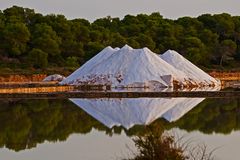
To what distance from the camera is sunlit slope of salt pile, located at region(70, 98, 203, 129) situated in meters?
9.86

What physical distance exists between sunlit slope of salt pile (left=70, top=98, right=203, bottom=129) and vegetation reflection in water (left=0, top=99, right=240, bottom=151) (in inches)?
7.7

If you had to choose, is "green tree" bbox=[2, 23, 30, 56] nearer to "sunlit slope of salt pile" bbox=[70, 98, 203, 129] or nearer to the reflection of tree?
"sunlit slope of salt pile" bbox=[70, 98, 203, 129]

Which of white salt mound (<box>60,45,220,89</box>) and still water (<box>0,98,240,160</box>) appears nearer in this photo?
still water (<box>0,98,240,160</box>)

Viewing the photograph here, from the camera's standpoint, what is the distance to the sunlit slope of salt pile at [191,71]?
2197cm

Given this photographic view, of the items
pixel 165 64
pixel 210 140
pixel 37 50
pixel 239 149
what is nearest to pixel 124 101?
pixel 210 140

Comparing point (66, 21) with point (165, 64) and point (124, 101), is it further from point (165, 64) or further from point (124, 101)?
point (124, 101)

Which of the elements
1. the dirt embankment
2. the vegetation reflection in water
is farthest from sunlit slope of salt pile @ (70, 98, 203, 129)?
the dirt embankment

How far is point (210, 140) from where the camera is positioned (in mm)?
7793

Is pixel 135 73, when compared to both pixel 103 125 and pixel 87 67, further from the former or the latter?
pixel 103 125

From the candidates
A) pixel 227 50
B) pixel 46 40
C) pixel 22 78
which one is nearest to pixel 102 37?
pixel 46 40

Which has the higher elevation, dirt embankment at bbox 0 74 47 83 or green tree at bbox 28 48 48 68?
green tree at bbox 28 48 48 68

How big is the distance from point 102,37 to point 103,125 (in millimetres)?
25599

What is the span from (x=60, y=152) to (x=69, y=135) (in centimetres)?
163

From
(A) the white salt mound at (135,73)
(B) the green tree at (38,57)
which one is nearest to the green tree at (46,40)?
(B) the green tree at (38,57)
